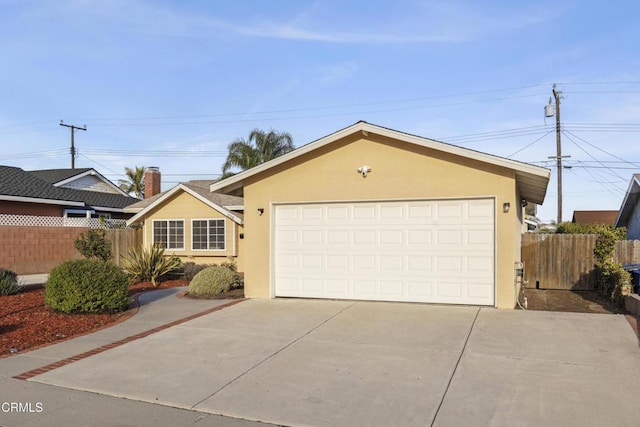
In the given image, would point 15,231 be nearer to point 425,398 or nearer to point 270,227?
point 270,227

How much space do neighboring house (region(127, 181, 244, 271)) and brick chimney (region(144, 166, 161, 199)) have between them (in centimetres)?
845

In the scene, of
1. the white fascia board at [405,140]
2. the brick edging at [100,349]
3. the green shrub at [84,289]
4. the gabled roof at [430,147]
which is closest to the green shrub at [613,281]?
the gabled roof at [430,147]

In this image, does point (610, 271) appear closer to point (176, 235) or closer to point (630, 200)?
point (630, 200)

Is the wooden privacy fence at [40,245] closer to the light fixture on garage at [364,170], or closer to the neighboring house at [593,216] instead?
the light fixture on garage at [364,170]

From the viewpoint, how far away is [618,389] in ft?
17.9

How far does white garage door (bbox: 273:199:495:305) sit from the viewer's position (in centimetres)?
1038

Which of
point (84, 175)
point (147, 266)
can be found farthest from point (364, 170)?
point (84, 175)

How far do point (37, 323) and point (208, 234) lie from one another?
33.6 feet

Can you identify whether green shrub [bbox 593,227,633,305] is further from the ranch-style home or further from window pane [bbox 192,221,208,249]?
the ranch-style home

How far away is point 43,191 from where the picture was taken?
2381cm

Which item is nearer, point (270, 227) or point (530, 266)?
point (270, 227)

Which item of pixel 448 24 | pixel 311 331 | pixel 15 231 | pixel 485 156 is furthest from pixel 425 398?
pixel 15 231

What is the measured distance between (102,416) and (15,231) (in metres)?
17.9

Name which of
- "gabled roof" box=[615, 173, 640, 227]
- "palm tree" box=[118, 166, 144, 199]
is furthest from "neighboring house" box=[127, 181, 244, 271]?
"palm tree" box=[118, 166, 144, 199]
